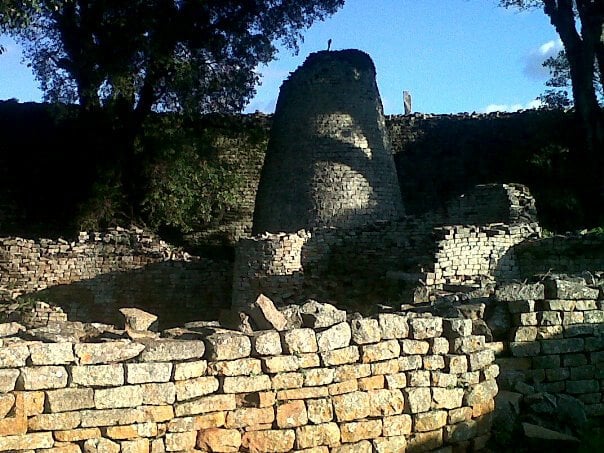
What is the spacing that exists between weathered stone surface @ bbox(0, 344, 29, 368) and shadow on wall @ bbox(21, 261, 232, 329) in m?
10.8

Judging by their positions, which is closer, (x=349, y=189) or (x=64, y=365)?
(x=64, y=365)

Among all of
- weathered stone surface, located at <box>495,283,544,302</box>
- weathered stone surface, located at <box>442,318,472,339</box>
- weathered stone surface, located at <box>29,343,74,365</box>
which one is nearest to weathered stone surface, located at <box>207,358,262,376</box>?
weathered stone surface, located at <box>29,343,74,365</box>

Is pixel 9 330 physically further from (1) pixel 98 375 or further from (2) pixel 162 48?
(2) pixel 162 48

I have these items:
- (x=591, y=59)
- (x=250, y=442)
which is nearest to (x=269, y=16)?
(x=591, y=59)

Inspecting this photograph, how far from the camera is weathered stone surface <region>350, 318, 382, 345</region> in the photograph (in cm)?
474

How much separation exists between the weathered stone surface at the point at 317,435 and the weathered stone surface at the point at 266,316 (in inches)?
24.6

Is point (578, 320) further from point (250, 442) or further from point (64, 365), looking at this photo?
point (64, 365)

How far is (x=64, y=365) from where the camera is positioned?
3.90 metres

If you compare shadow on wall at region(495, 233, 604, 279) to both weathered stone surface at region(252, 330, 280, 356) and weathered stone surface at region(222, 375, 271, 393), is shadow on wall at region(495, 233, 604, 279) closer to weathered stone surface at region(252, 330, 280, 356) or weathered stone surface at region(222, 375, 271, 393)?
weathered stone surface at region(252, 330, 280, 356)

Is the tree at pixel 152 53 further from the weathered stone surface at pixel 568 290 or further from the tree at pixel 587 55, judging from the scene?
the weathered stone surface at pixel 568 290

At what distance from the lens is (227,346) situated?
14.1 feet

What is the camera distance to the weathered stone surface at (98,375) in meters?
3.90

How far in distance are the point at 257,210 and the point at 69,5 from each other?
22.0 ft

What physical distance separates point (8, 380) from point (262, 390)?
140cm
